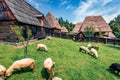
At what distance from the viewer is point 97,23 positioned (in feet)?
134

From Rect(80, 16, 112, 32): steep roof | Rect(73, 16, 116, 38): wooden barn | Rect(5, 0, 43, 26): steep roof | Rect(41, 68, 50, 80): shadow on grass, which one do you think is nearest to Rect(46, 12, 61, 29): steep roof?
Rect(73, 16, 116, 38): wooden barn

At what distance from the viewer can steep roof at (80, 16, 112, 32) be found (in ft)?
128

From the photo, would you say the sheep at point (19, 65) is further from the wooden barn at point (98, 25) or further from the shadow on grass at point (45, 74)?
the wooden barn at point (98, 25)

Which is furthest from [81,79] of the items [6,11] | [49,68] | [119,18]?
[119,18]

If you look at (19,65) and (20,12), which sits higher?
(20,12)

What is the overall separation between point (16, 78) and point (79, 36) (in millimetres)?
20786

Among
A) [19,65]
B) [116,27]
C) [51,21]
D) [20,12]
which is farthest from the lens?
[116,27]

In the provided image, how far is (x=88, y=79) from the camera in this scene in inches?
425

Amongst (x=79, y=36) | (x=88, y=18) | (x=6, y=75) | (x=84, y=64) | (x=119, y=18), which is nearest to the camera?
(x=6, y=75)

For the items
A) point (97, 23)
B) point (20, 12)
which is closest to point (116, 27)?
point (97, 23)

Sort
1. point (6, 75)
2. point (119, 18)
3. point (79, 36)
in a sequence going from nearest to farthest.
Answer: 1. point (6, 75)
2. point (79, 36)
3. point (119, 18)

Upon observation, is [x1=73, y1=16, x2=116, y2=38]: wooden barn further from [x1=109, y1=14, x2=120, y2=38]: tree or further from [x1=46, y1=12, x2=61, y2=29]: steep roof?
[x1=46, y1=12, x2=61, y2=29]: steep roof

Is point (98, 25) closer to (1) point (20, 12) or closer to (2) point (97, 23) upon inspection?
(2) point (97, 23)

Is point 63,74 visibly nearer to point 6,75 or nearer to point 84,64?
point 84,64
